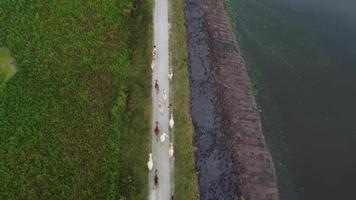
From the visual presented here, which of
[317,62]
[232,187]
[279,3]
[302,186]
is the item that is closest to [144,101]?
[232,187]

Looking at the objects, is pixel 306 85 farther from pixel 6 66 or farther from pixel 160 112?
pixel 6 66

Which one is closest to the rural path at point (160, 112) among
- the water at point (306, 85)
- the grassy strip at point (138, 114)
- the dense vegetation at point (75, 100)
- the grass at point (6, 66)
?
the grassy strip at point (138, 114)

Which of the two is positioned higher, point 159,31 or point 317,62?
point 159,31

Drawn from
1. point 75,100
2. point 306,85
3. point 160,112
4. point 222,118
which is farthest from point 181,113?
point 306,85

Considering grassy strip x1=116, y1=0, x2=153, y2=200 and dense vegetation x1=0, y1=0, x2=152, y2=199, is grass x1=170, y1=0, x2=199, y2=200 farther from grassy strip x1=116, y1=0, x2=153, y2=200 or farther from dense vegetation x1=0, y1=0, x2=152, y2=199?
dense vegetation x1=0, y1=0, x2=152, y2=199

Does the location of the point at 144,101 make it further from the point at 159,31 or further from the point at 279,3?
the point at 279,3

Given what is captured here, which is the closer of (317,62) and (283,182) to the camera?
(283,182)
